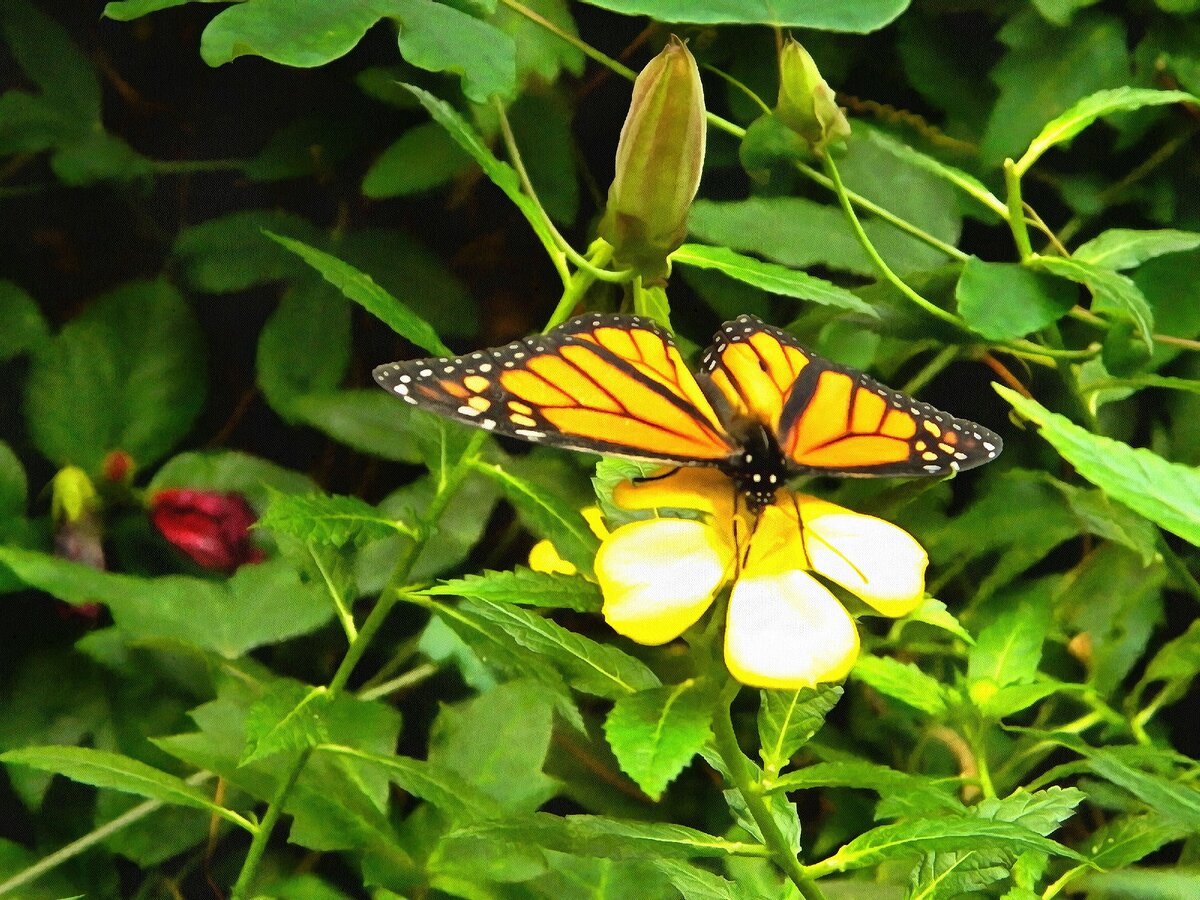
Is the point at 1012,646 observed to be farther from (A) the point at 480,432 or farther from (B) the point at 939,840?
(A) the point at 480,432

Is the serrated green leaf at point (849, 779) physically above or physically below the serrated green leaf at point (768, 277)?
below

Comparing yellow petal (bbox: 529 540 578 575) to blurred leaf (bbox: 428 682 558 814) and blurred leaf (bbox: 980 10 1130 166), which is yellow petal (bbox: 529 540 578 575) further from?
blurred leaf (bbox: 980 10 1130 166)

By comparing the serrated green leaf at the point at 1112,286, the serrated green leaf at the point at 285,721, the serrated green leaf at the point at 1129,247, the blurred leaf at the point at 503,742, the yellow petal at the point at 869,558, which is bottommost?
the blurred leaf at the point at 503,742

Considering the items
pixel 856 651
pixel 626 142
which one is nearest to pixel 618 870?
pixel 856 651

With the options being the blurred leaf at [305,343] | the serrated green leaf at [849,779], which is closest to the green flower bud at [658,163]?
the serrated green leaf at [849,779]

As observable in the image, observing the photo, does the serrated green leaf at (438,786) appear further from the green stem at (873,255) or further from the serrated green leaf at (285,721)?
the green stem at (873,255)

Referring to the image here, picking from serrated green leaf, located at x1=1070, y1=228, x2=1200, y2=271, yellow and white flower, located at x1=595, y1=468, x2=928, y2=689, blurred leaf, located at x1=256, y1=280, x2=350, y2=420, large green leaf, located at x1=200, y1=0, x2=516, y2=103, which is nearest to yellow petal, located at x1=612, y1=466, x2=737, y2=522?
yellow and white flower, located at x1=595, y1=468, x2=928, y2=689

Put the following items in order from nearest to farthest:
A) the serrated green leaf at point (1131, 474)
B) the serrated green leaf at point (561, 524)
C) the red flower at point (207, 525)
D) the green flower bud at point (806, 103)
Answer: the serrated green leaf at point (1131, 474) < the serrated green leaf at point (561, 524) < the green flower bud at point (806, 103) < the red flower at point (207, 525)

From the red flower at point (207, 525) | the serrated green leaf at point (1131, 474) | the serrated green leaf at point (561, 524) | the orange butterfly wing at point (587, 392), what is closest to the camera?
the serrated green leaf at point (1131, 474)
